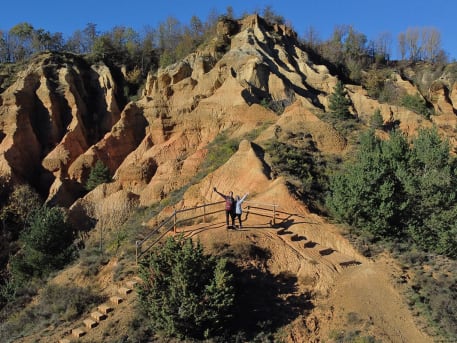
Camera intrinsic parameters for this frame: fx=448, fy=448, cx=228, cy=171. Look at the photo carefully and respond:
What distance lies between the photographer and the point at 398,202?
17344 millimetres

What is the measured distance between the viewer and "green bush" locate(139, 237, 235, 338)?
37.1ft

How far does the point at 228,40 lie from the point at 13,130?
23812 mm

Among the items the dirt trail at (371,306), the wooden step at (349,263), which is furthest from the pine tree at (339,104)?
the dirt trail at (371,306)

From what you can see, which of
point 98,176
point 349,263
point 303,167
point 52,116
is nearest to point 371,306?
point 349,263

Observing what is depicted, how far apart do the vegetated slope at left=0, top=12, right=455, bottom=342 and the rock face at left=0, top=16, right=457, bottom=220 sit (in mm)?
112

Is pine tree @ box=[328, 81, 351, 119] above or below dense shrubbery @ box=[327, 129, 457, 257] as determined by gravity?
above

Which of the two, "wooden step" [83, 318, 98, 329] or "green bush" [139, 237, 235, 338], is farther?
"wooden step" [83, 318, 98, 329]

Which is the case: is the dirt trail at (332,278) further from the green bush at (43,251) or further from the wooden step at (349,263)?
the green bush at (43,251)

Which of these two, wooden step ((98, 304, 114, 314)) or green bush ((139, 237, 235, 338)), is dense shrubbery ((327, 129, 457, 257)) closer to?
green bush ((139, 237, 235, 338))

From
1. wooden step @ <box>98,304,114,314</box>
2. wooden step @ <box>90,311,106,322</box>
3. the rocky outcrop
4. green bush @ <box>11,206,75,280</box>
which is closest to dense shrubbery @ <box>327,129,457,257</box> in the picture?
wooden step @ <box>98,304,114,314</box>

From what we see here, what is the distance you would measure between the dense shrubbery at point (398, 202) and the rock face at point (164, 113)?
6.69 metres

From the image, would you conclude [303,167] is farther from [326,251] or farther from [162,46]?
[162,46]

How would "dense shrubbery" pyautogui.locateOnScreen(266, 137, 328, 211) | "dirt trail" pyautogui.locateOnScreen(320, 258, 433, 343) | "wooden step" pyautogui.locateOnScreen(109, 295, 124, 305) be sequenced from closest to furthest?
"dirt trail" pyautogui.locateOnScreen(320, 258, 433, 343), "wooden step" pyautogui.locateOnScreen(109, 295, 124, 305), "dense shrubbery" pyautogui.locateOnScreen(266, 137, 328, 211)

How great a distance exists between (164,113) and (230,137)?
10553 mm
